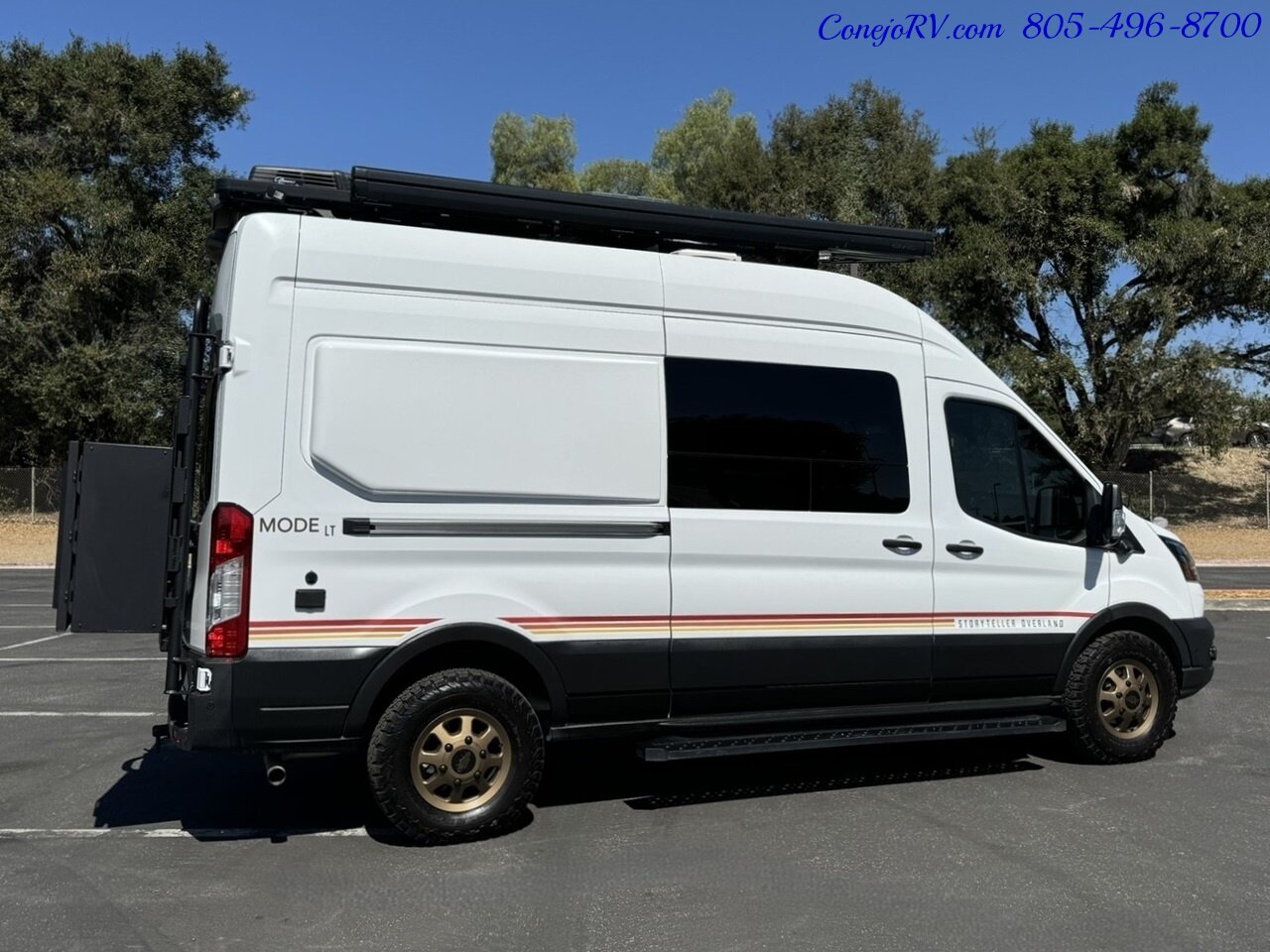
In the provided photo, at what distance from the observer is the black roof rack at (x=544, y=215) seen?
16.7 ft

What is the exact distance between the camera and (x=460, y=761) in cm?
489

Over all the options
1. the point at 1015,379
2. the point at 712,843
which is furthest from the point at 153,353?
the point at 712,843

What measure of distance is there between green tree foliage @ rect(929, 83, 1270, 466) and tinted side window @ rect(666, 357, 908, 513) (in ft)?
79.0

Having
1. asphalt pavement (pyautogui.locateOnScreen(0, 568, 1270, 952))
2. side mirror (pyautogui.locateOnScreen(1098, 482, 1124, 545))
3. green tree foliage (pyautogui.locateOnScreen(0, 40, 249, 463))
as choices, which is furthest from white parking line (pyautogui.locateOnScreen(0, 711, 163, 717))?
green tree foliage (pyautogui.locateOnScreen(0, 40, 249, 463))

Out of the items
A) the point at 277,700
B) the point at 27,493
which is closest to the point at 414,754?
the point at 277,700

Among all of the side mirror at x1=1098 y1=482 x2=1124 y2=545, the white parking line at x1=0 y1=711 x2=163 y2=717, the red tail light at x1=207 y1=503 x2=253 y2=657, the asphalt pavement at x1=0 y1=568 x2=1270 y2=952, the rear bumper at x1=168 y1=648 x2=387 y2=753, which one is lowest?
the asphalt pavement at x1=0 y1=568 x2=1270 y2=952

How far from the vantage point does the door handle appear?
18.6ft

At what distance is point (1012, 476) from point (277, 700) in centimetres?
404

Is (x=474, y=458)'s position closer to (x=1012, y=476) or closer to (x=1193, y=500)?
(x=1012, y=476)

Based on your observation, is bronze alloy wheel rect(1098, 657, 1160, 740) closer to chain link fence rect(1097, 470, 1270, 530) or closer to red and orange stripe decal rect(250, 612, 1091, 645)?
red and orange stripe decal rect(250, 612, 1091, 645)

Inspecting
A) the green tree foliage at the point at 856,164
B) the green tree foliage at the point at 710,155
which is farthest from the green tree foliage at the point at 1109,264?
the green tree foliage at the point at 710,155

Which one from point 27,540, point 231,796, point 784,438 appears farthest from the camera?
point 27,540

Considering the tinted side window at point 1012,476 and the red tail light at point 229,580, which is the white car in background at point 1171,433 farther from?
the red tail light at point 229,580

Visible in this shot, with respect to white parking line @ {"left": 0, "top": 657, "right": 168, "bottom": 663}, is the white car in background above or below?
above
